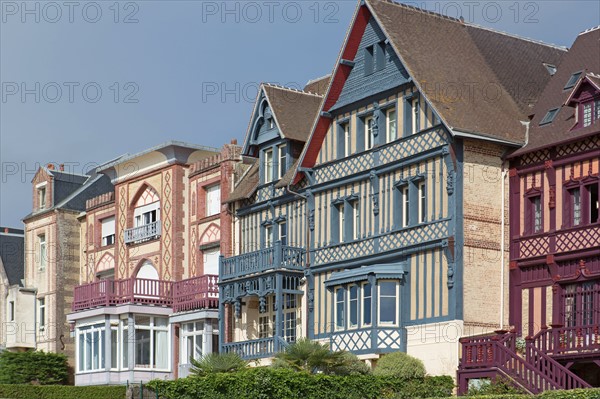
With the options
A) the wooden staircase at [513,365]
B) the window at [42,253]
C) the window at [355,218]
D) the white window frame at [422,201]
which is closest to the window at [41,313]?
the window at [42,253]

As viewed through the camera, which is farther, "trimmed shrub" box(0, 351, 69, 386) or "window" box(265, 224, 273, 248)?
"trimmed shrub" box(0, 351, 69, 386)

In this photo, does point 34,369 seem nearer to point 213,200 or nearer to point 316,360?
point 213,200

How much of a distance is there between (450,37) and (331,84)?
4.06 m

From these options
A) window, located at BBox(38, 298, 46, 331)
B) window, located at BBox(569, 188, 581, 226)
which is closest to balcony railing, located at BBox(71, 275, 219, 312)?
window, located at BBox(38, 298, 46, 331)

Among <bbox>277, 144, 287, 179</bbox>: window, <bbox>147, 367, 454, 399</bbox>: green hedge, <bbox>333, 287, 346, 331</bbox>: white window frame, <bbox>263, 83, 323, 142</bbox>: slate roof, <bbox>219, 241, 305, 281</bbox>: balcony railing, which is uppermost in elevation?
<bbox>263, 83, 323, 142</bbox>: slate roof

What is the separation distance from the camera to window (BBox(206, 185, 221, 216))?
1930 inches

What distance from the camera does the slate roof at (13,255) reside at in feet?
202

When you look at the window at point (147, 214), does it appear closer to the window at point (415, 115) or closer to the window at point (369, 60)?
the window at point (369, 60)

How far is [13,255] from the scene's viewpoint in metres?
62.9

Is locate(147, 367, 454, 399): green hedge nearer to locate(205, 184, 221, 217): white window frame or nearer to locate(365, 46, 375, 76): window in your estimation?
locate(365, 46, 375, 76): window

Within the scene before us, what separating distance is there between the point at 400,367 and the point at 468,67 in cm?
956

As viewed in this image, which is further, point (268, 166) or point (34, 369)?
point (34, 369)

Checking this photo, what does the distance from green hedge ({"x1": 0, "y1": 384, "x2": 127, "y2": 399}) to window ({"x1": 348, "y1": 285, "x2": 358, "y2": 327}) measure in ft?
30.2

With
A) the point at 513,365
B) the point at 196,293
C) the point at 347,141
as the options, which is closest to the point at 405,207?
the point at 347,141
